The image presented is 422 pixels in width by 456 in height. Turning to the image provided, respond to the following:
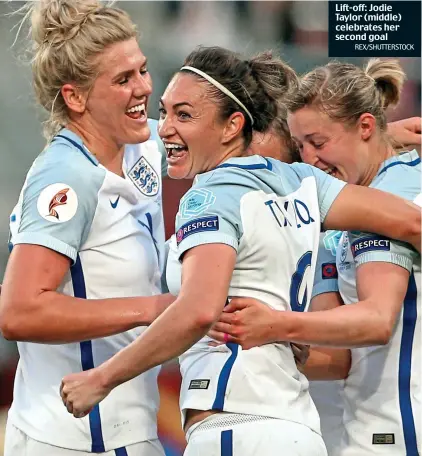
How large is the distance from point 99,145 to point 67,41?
310 mm

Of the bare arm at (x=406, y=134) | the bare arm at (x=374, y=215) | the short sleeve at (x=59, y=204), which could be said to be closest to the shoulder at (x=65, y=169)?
the short sleeve at (x=59, y=204)

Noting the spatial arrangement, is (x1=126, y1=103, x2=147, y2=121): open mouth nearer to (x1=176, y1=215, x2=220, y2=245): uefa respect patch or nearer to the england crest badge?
the england crest badge

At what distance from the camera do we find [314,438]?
2242 mm

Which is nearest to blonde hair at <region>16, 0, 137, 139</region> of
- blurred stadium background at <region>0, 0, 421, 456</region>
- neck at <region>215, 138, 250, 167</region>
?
neck at <region>215, 138, 250, 167</region>

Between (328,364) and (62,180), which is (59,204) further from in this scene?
(328,364)

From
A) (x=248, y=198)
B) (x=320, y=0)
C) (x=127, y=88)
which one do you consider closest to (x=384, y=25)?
(x=320, y=0)

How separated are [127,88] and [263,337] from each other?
36.5 inches

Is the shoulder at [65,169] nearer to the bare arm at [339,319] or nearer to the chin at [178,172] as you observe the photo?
the chin at [178,172]

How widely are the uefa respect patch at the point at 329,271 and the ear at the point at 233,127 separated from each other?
58cm

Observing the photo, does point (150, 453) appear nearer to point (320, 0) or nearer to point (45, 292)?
point (45, 292)

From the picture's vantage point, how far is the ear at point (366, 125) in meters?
2.82

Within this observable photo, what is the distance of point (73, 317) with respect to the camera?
2.33 meters

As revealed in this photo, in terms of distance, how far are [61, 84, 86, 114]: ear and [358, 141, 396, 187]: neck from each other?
868 millimetres

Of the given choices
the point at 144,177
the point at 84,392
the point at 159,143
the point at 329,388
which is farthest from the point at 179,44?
the point at 84,392
